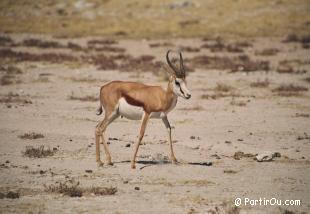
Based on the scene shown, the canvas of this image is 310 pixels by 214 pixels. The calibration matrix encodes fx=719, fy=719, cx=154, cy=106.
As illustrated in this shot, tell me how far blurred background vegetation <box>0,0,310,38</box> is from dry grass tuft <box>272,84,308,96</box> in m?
22.7

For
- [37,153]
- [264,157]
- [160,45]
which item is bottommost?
[160,45]

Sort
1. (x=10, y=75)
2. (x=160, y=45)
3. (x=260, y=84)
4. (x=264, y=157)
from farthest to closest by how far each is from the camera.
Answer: (x=160, y=45), (x=10, y=75), (x=260, y=84), (x=264, y=157)

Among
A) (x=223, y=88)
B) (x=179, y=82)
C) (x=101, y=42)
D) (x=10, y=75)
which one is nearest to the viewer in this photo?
(x=179, y=82)

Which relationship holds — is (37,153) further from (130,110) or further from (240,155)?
(240,155)

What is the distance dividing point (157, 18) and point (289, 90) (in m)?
34.2

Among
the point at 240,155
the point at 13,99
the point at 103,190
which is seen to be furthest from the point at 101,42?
the point at 103,190

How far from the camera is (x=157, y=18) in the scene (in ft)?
188

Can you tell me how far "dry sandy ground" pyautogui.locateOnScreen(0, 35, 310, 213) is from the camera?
10641mm

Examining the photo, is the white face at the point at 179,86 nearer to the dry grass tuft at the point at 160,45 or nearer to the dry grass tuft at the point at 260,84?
the dry grass tuft at the point at 260,84

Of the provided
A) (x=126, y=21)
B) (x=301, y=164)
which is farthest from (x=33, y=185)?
(x=126, y=21)

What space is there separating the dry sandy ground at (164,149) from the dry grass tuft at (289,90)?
0.32m

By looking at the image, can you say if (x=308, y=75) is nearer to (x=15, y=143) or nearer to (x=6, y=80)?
(x=6, y=80)

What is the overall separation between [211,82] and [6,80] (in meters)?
7.41

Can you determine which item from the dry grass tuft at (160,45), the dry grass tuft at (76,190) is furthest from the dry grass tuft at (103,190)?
the dry grass tuft at (160,45)
